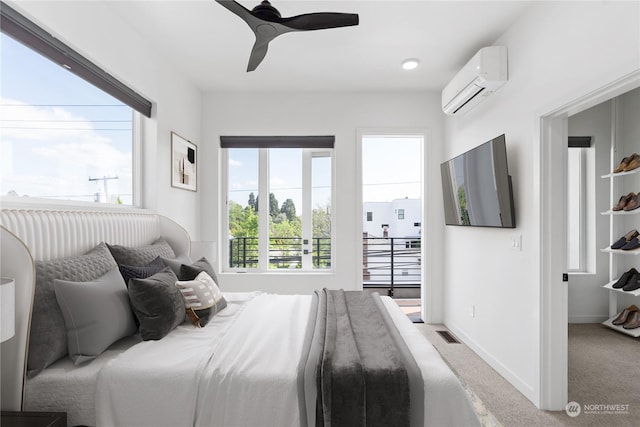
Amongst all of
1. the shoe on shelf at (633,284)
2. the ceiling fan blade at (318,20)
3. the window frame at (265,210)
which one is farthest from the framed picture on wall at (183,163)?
the shoe on shelf at (633,284)

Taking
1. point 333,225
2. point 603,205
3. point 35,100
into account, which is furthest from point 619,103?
point 35,100

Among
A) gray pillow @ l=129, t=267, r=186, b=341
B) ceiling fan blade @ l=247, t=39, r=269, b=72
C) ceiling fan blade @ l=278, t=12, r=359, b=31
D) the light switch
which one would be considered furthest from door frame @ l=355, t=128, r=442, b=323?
gray pillow @ l=129, t=267, r=186, b=341

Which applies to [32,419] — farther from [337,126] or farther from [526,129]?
[337,126]

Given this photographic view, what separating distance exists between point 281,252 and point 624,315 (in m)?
3.89

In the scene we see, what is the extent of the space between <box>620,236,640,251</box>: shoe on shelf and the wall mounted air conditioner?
217 centimetres

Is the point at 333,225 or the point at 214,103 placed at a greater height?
the point at 214,103

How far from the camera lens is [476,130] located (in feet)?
10.3

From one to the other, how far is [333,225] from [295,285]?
85 cm

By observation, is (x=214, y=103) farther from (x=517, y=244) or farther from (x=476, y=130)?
(x=517, y=244)

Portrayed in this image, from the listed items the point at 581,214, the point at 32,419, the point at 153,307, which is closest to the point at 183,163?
the point at 153,307

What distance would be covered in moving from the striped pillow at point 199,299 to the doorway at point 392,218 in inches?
139

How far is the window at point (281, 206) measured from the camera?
4098 mm

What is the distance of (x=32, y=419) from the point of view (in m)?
1.23

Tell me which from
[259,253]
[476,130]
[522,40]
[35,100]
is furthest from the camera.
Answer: [259,253]
